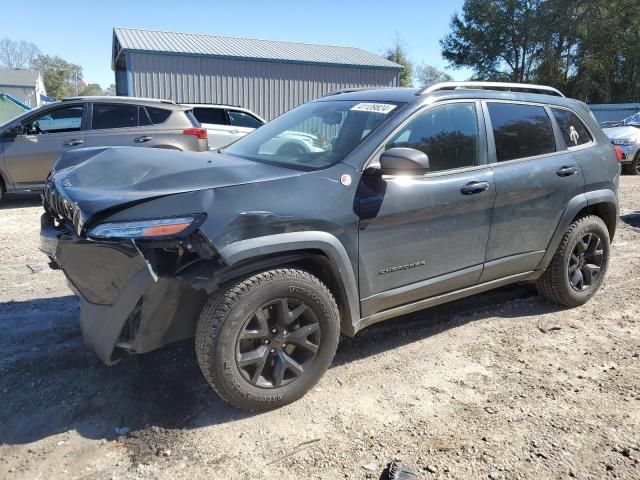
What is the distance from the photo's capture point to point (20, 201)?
31.5 ft

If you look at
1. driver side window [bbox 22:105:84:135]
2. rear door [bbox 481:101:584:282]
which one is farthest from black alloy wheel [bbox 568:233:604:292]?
driver side window [bbox 22:105:84:135]

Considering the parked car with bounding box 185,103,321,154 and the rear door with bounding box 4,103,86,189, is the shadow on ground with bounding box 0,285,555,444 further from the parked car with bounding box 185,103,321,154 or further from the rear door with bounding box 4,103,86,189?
the parked car with bounding box 185,103,321,154

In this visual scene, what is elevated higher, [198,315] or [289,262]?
[289,262]

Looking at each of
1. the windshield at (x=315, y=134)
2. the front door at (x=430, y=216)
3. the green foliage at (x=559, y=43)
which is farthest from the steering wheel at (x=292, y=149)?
the green foliage at (x=559, y=43)

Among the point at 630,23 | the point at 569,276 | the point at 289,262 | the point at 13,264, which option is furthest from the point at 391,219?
the point at 630,23

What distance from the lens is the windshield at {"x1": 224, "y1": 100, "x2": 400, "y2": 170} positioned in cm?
336

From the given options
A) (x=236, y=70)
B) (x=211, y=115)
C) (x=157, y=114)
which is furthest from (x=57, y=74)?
(x=157, y=114)

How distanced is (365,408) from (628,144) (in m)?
13.6

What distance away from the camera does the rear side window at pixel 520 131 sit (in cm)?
391

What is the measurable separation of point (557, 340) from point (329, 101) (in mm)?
2481

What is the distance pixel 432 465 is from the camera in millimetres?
2605

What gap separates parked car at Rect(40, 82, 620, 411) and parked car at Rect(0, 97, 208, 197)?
5519mm

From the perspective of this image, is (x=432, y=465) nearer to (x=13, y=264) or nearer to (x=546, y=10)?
(x=13, y=264)

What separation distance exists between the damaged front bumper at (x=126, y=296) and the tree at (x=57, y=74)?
7894cm
